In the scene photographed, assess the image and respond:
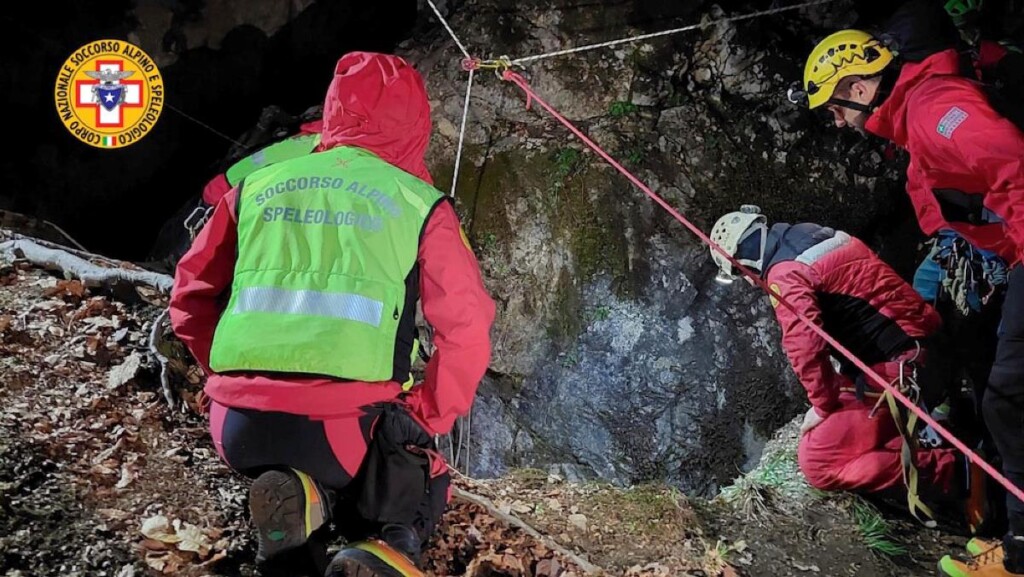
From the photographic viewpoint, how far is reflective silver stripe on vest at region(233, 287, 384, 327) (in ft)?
7.09

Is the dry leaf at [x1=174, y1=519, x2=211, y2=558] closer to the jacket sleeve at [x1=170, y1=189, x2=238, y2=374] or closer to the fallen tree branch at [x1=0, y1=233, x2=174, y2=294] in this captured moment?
the jacket sleeve at [x1=170, y1=189, x2=238, y2=374]

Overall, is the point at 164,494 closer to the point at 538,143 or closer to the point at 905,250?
the point at 538,143

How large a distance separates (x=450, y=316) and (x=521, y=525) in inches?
48.8

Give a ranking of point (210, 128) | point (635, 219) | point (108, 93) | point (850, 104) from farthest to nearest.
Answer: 1. point (210, 128)
2. point (108, 93)
3. point (635, 219)
4. point (850, 104)

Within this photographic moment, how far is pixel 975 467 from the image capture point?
12.3ft

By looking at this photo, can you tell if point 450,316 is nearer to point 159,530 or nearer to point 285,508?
point 285,508

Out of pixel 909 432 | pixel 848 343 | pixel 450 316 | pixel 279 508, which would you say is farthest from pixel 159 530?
pixel 848 343

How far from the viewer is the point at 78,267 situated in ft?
12.3

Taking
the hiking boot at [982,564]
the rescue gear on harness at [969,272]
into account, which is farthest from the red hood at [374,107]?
the rescue gear on harness at [969,272]

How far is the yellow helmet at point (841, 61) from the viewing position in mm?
3508

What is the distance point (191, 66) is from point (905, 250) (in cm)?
774

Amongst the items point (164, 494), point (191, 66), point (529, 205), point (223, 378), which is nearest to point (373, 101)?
point (223, 378)

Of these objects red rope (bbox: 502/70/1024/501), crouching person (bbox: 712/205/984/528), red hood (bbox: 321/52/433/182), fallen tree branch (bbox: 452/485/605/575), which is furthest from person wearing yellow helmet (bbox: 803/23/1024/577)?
red hood (bbox: 321/52/433/182)

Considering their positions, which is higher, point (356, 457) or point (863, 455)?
point (356, 457)
